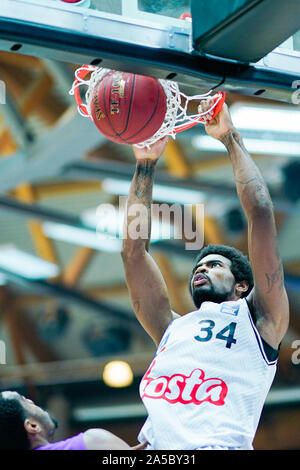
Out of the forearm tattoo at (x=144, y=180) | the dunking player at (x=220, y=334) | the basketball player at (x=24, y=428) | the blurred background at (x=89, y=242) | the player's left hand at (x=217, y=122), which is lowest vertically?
the basketball player at (x=24, y=428)

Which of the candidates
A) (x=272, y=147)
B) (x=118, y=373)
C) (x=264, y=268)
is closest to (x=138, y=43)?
(x=264, y=268)

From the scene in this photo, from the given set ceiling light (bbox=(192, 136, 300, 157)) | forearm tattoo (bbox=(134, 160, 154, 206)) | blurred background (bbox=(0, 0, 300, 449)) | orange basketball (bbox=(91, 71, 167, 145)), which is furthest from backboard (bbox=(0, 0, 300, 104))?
ceiling light (bbox=(192, 136, 300, 157))

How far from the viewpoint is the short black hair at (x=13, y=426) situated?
A: 11.8 feet

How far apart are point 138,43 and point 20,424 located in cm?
169

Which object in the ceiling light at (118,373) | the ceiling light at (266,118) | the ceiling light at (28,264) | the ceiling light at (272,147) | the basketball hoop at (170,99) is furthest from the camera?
the ceiling light at (118,373)

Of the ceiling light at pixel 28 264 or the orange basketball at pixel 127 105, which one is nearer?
the orange basketball at pixel 127 105

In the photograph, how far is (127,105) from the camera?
3.67 m

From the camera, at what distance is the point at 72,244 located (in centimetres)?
1148

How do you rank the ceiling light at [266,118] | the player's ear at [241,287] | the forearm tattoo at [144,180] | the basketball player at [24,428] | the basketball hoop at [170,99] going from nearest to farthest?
the basketball player at [24,428] → the basketball hoop at [170,99] → the player's ear at [241,287] → the forearm tattoo at [144,180] → the ceiling light at [266,118]

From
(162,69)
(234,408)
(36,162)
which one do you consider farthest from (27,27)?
(36,162)

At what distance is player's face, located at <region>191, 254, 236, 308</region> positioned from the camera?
3852 millimetres

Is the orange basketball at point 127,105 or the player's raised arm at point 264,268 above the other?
the orange basketball at point 127,105

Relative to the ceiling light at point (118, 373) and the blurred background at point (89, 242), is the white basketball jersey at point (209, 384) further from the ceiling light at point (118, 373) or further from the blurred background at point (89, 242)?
the ceiling light at point (118, 373)

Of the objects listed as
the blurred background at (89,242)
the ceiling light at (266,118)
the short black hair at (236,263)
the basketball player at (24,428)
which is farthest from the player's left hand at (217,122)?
the ceiling light at (266,118)
